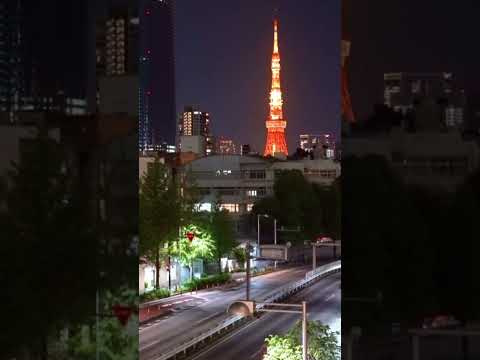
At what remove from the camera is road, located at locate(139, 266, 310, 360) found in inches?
295

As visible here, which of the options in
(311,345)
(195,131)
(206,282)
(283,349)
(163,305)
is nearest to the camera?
(311,345)

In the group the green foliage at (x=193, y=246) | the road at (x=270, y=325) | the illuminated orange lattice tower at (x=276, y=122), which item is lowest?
the road at (x=270, y=325)

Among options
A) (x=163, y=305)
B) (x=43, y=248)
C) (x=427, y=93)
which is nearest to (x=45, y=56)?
(x=43, y=248)

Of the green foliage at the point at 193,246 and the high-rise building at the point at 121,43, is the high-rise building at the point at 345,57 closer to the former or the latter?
the high-rise building at the point at 121,43

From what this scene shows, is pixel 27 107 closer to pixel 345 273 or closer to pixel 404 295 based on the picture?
pixel 345 273

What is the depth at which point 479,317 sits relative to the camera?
8.48 feet

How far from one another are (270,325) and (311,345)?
463cm

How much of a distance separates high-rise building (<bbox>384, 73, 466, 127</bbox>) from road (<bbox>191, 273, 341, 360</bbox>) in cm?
322

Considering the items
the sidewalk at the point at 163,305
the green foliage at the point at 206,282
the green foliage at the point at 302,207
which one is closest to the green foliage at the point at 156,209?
the sidewalk at the point at 163,305

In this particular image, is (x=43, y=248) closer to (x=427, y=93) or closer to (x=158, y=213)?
(x=427, y=93)

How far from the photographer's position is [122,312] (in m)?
3.03

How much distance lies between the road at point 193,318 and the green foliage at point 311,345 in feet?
8.19

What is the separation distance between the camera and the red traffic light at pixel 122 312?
3010 millimetres

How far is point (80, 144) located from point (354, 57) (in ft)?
4.30
